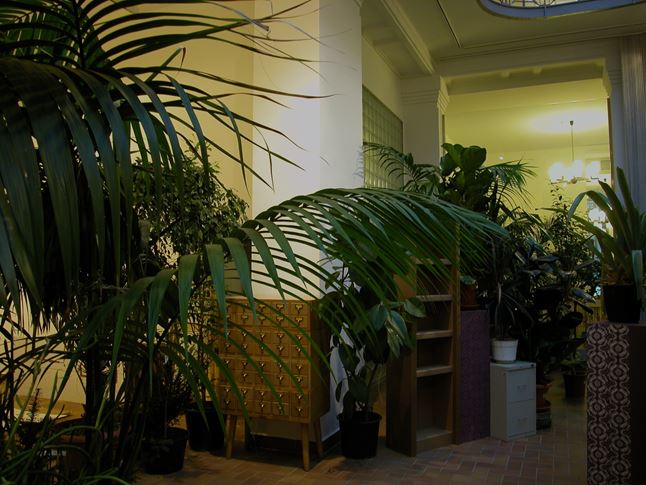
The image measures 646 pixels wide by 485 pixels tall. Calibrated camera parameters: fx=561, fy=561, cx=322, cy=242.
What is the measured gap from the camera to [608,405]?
11.0ft

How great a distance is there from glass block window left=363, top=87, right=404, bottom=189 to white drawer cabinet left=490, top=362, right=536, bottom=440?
2347 mm

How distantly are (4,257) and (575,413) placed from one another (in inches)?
237

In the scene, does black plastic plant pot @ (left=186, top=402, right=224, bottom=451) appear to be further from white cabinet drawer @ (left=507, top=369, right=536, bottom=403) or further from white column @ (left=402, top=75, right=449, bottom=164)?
white column @ (left=402, top=75, right=449, bottom=164)

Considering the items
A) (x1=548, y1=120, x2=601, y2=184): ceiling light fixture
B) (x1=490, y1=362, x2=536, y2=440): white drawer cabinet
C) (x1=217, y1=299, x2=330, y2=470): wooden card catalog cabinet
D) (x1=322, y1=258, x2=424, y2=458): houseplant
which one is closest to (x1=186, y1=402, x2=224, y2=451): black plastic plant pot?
(x1=217, y1=299, x2=330, y2=470): wooden card catalog cabinet

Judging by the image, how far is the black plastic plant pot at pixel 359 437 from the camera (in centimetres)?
413

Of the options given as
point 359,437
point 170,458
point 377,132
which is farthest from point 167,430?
point 377,132

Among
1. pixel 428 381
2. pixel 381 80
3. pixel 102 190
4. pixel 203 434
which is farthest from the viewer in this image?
pixel 381 80

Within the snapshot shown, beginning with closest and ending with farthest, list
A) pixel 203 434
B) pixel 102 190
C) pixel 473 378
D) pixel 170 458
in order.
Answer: pixel 102 190 → pixel 170 458 → pixel 203 434 → pixel 473 378

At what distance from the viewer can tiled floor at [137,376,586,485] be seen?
3.75 m

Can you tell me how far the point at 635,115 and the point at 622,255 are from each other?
Result: 159 inches

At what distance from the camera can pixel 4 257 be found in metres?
0.66

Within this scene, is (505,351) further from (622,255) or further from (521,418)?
(622,255)

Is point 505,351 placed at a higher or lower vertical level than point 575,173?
lower

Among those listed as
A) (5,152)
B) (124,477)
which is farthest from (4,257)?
(124,477)
